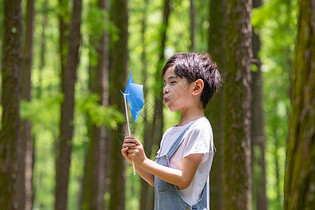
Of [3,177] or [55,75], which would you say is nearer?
[3,177]

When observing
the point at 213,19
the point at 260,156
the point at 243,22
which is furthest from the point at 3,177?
the point at 260,156

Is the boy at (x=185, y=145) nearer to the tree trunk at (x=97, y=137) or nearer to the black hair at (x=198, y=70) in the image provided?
the black hair at (x=198, y=70)

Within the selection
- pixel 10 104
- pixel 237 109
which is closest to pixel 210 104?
pixel 237 109

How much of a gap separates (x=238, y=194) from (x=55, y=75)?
→ 735 inches

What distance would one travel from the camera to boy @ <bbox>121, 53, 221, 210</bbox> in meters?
2.68

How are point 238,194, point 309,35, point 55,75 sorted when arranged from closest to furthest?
point 309,35, point 238,194, point 55,75

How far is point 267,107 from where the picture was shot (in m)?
22.1

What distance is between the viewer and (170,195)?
2773 mm

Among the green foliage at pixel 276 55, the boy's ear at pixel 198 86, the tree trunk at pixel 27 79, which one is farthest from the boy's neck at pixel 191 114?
the tree trunk at pixel 27 79

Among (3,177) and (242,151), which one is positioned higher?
(242,151)

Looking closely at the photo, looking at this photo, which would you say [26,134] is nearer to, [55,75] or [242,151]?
[242,151]

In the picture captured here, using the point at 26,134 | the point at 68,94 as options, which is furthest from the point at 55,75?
the point at 68,94

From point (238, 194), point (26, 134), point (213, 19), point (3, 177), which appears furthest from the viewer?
point (26, 134)

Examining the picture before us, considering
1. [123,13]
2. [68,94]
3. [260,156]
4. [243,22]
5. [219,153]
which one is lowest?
[260,156]
